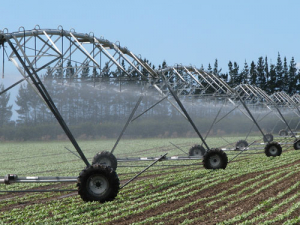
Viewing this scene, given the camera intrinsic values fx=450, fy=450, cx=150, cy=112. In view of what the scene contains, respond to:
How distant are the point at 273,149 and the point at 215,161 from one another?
634cm

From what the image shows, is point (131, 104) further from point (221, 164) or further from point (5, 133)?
point (221, 164)

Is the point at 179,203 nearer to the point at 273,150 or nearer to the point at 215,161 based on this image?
the point at 215,161

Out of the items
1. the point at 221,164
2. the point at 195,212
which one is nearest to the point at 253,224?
the point at 195,212

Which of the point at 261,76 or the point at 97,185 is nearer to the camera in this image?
the point at 97,185

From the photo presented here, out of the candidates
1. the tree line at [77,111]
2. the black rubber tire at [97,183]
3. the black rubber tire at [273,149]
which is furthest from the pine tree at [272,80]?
the black rubber tire at [97,183]

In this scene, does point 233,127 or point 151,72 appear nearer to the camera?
point 151,72

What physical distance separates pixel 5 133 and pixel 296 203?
41.1m

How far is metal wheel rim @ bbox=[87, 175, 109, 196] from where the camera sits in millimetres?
8852

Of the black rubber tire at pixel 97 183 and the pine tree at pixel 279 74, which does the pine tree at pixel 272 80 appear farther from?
the black rubber tire at pixel 97 183

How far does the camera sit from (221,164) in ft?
47.8

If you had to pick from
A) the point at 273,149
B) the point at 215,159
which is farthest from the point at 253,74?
the point at 215,159

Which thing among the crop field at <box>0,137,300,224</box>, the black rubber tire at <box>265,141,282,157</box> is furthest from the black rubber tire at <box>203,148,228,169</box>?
the black rubber tire at <box>265,141,282,157</box>

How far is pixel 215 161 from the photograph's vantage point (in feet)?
48.0

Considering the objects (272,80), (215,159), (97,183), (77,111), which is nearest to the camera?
(97,183)
